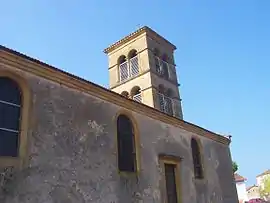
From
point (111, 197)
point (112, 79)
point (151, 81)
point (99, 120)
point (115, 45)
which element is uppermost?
point (115, 45)

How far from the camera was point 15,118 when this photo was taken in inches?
258

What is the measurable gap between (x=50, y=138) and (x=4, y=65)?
200cm

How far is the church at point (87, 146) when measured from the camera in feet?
21.0

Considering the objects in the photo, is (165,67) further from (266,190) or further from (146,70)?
(266,190)

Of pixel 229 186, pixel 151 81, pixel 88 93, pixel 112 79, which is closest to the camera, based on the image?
pixel 88 93

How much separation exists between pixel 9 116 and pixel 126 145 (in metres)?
3.97

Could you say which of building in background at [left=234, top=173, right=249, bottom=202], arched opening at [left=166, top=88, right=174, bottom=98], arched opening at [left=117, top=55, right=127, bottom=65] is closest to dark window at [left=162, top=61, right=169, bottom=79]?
arched opening at [left=166, top=88, right=174, bottom=98]

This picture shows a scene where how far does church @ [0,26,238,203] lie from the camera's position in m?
6.41

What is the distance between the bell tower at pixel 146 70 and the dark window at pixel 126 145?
8785 mm

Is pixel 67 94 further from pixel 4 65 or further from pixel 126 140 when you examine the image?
pixel 126 140

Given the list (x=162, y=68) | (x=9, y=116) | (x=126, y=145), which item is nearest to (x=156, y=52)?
(x=162, y=68)

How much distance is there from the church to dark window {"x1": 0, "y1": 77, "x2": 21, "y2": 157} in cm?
2

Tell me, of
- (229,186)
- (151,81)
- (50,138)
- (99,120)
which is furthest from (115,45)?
(50,138)

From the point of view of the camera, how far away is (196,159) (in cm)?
1291
